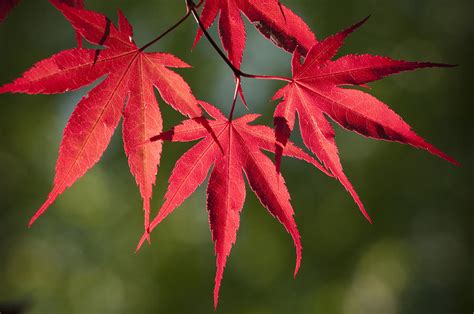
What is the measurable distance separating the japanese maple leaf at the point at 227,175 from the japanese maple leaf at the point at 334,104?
2.0 inches

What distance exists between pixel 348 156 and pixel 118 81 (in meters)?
4.39

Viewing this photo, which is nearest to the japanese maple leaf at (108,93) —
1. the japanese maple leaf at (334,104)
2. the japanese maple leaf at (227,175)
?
the japanese maple leaf at (227,175)

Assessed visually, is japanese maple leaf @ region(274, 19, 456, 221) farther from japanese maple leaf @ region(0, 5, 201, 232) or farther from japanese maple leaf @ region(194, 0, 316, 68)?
japanese maple leaf @ region(0, 5, 201, 232)

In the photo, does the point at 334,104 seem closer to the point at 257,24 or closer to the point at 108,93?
the point at 257,24

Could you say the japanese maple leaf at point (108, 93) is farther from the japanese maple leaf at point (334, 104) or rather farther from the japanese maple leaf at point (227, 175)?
the japanese maple leaf at point (334, 104)

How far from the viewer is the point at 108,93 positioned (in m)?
0.72

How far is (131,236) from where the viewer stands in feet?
16.1

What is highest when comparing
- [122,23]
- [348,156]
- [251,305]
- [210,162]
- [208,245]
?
[122,23]

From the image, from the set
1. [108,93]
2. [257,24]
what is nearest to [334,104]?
[257,24]

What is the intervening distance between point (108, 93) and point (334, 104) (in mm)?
357

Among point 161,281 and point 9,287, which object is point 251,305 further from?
point 9,287

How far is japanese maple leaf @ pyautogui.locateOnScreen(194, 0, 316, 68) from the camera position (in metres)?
0.73

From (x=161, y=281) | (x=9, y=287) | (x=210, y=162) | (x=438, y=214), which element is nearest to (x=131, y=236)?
(x=161, y=281)

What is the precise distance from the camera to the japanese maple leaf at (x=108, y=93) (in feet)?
2.11
